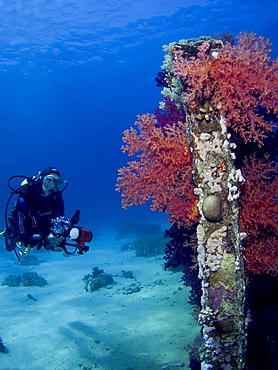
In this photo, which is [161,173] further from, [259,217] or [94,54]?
[94,54]

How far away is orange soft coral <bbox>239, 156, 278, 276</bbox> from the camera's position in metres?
3.35

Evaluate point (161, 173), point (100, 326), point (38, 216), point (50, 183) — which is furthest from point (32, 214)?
point (100, 326)

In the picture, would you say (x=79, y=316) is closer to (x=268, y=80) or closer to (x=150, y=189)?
(x=150, y=189)

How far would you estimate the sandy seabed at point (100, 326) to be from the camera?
17.3 ft

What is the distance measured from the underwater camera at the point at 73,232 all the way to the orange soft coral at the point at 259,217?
8.96 feet

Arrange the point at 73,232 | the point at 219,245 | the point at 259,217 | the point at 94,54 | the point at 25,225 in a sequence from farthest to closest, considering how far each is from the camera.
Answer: the point at 94,54, the point at 25,225, the point at 73,232, the point at 259,217, the point at 219,245

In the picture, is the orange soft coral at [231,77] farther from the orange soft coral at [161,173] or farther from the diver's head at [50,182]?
the diver's head at [50,182]

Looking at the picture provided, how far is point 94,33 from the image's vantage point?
36.9 m

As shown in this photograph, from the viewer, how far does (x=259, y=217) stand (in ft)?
11.0

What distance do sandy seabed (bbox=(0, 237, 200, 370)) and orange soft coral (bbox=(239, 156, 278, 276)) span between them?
2.57m

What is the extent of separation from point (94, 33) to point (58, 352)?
41.0 m

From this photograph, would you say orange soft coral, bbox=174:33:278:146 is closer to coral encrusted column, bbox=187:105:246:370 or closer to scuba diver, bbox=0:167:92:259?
coral encrusted column, bbox=187:105:246:370

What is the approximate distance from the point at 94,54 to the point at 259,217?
48825mm

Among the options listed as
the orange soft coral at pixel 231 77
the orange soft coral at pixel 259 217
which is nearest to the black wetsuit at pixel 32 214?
the orange soft coral at pixel 259 217
